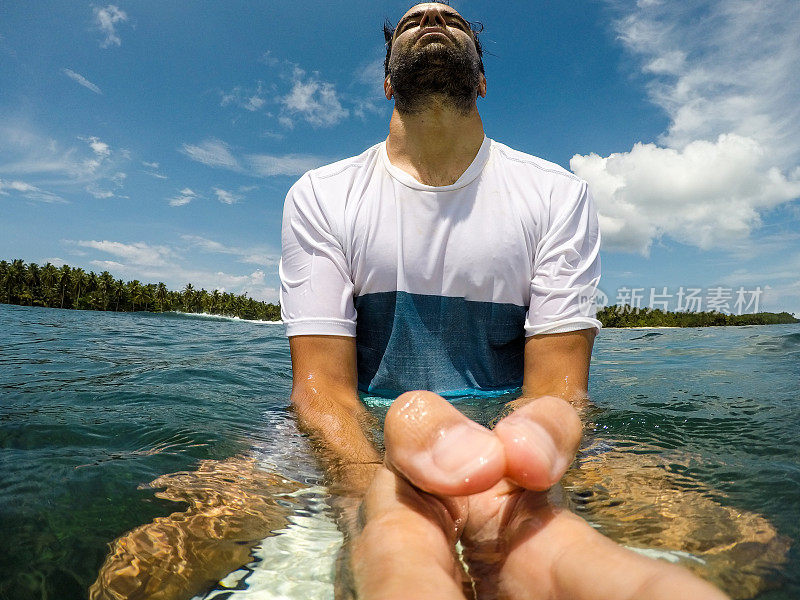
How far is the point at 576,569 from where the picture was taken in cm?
88

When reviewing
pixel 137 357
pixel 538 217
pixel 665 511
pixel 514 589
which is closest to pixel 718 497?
pixel 665 511

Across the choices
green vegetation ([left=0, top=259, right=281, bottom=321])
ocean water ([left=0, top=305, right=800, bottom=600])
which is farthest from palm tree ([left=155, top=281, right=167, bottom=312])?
ocean water ([left=0, top=305, right=800, bottom=600])

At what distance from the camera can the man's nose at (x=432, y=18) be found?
2.59m

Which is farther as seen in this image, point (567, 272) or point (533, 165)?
point (533, 165)

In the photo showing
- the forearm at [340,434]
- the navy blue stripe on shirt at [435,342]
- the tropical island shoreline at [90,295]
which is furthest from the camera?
the tropical island shoreline at [90,295]

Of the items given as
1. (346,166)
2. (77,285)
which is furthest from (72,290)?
(346,166)

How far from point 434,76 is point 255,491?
2067 mm

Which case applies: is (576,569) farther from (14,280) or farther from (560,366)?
(14,280)

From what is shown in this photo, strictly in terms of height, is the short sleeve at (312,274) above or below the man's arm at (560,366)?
above

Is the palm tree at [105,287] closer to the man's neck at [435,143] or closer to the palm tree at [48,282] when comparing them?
the palm tree at [48,282]

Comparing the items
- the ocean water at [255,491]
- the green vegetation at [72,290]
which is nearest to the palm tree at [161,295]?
the green vegetation at [72,290]

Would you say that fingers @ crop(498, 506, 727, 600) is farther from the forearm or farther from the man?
the man

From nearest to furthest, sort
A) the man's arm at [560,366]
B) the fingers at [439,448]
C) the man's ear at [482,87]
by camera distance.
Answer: the fingers at [439,448] → the man's arm at [560,366] → the man's ear at [482,87]

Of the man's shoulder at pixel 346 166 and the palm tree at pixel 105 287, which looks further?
the palm tree at pixel 105 287
